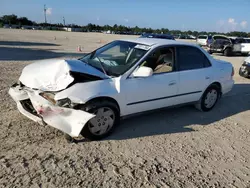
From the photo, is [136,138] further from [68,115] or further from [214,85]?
[214,85]

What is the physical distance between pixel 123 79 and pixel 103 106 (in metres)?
0.58

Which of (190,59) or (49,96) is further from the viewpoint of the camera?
(190,59)

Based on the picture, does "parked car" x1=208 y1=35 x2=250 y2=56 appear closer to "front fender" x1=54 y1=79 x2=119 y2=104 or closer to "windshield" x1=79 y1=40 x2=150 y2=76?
"windshield" x1=79 y1=40 x2=150 y2=76

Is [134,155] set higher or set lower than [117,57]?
lower

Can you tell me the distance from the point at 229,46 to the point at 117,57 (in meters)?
17.6

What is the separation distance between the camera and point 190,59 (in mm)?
5184

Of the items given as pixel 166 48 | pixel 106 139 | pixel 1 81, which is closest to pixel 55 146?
pixel 106 139

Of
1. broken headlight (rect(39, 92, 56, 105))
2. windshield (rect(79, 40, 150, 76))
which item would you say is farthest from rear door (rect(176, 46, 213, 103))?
broken headlight (rect(39, 92, 56, 105))

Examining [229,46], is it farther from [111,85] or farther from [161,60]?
[111,85]

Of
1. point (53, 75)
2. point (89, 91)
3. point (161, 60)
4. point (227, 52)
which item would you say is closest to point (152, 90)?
point (161, 60)

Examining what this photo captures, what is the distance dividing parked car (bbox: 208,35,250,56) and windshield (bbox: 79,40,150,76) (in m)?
16.9

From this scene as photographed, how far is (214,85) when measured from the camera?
570cm

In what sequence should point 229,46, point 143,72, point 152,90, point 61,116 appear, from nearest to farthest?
point 61,116 → point 143,72 → point 152,90 → point 229,46

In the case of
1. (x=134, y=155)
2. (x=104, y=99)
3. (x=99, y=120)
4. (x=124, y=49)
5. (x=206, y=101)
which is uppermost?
(x=124, y=49)
